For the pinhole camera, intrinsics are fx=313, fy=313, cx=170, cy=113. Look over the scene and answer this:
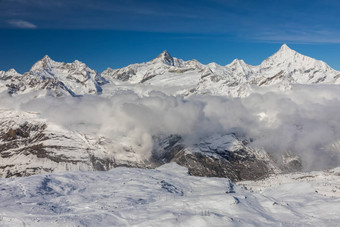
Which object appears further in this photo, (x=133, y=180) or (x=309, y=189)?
(x=133, y=180)

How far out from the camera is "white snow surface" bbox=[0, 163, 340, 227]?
5228cm

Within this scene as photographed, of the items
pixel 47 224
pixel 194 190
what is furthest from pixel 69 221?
pixel 194 190

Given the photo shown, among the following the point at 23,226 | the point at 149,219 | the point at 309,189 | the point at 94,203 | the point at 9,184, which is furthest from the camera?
the point at 309,189

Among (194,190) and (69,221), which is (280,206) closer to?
(194,190)

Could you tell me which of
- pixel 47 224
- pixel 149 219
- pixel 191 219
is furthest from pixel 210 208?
pixel 47 224

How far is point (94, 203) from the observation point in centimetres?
6394

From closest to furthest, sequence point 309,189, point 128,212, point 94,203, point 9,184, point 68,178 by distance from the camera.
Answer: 1. point 128,212
2. point 94,203
3. point 9,184
4. point 309,189
5. point 68,178

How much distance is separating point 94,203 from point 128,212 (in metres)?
10.3

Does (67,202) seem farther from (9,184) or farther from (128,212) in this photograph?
(9,184)

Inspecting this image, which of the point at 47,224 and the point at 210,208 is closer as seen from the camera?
the point at 47,224

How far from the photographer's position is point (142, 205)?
63.9m

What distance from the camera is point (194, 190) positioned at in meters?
90.2

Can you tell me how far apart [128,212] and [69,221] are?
10.6 m

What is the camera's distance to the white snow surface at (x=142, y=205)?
5228cm
